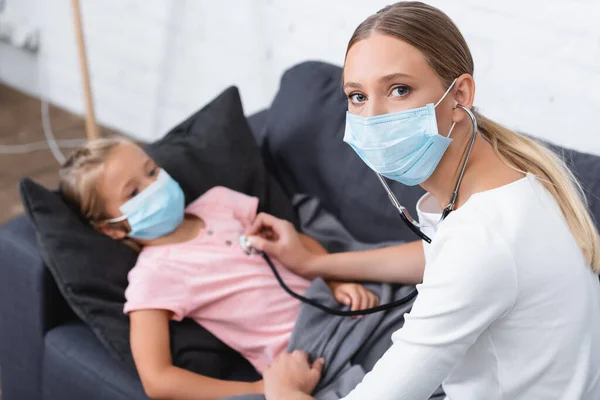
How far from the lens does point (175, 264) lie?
151 centimetres

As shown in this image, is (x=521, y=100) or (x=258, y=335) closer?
(x=258, y=335)

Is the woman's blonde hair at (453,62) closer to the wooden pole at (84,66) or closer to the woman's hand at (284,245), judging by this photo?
the woman's hand at (284,245)

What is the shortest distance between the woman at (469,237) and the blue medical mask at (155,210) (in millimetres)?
553

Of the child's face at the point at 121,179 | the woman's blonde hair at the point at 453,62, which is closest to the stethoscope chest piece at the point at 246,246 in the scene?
the child's face at the point at 121,179

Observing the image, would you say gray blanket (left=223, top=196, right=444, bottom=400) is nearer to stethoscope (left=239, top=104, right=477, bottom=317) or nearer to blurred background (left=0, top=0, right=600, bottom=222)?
stethoscope (left=239, top=104, right=477, bottom=317)

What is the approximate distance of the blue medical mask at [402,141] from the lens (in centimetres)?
104

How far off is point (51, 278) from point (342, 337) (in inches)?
24.7

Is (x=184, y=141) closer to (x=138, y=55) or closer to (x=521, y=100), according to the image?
(x=521, y=100)

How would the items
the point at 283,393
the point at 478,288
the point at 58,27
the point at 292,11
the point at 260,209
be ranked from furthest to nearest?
the point at 58,27 < the point at 292,11 < the point at 260,209 < the point at 283,393 < the point at 478,288

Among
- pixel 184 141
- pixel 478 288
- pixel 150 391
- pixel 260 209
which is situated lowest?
pixel 150 391

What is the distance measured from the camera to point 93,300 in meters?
1.46

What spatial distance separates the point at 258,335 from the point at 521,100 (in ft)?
3.05

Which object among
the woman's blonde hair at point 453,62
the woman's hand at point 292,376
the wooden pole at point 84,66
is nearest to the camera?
the woman's blonde hair at point 453,62

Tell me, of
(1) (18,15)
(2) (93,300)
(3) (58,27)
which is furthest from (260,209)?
(1) (18,15)
